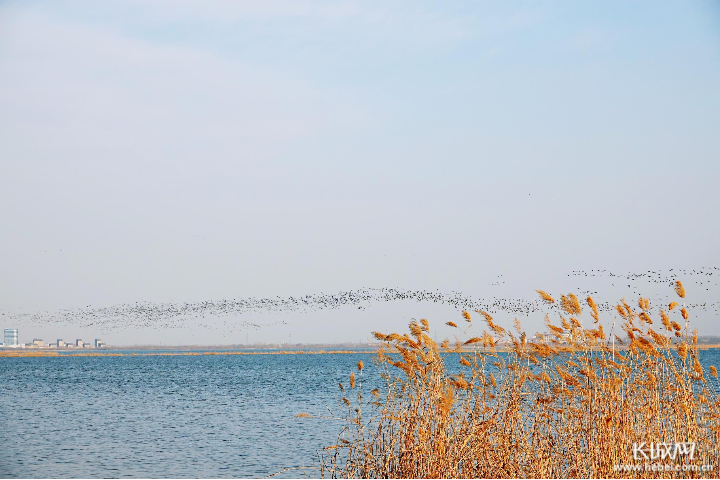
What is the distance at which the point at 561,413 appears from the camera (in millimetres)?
9070

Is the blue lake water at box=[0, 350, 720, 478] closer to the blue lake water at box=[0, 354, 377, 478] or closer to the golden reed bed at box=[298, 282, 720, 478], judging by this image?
the blue lake water at box=[0, 354, 377, 478]

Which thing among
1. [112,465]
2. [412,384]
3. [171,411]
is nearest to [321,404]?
[171,411]

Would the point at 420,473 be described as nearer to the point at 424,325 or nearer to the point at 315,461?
the point at 424,325

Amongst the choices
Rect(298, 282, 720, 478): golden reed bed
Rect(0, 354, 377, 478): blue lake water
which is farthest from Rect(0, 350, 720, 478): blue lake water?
Rect(298, 282, 720, 478): golden reed bed

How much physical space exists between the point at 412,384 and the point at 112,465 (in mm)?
7726

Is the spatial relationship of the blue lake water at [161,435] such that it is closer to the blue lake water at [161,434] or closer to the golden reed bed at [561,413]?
the blue lake water at [161,434]

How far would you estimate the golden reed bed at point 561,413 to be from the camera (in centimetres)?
820

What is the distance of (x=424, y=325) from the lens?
28.6 ft

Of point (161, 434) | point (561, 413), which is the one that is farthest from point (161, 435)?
point (561, 413)

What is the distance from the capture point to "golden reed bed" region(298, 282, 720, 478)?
8195 millimetres

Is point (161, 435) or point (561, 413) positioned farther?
point (161, 435)

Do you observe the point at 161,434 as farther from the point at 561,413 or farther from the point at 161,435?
the point at 561,413

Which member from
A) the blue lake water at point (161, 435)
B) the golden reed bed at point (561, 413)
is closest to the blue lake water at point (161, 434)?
the blue lake water at point (161, 435)

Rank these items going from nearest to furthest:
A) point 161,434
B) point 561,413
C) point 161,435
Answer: point 561,413 → point 161,435 → point 161,434
